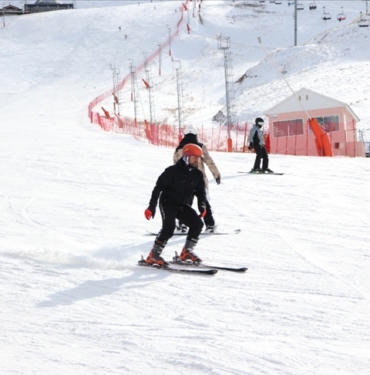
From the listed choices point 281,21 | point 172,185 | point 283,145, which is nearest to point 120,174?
point 172,185

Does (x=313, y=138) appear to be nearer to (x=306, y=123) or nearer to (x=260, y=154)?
(x=306, y=123)

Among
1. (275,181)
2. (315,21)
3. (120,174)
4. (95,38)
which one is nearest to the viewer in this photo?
(275,181)

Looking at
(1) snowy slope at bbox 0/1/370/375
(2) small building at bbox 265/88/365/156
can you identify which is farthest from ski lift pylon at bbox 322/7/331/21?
(1) snowy slope at bbox 0/1/370/375

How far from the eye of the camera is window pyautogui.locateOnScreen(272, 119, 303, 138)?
95.1 ft

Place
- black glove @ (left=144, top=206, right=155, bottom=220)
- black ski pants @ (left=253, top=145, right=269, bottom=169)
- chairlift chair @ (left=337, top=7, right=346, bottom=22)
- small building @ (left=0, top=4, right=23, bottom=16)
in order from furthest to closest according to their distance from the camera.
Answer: small building @ (left=0, top=4, right=23, bottom=16) → chairlift chair @ (left=337, top=7, right=346, bottom=22) → black ski pants @ (left=253, top=145, right=269, bottom=169) → black glove @ (left=144, top=206, right=155, bottom=220)

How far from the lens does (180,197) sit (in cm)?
707

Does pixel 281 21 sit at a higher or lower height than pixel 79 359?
higher

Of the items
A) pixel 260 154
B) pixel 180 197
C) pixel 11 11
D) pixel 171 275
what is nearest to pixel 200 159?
pixel 180 197

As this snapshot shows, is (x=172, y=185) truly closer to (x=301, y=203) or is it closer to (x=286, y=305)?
(x=286, y=305)

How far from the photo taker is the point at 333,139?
92.6 feet

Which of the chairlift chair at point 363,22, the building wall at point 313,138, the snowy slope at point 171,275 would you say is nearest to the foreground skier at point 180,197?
the snowy slope at point 171,275

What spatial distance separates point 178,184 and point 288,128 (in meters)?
22.6

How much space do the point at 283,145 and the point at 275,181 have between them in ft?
46.0

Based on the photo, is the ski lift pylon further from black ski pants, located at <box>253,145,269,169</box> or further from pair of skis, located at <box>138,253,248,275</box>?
pair of skis, located at <box>138,253,248,275</box>
